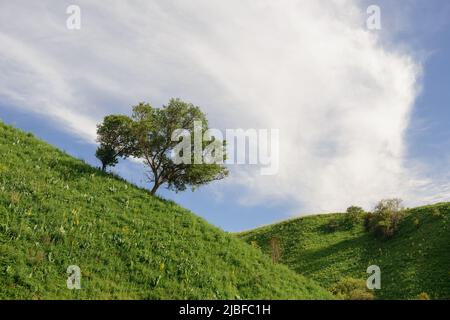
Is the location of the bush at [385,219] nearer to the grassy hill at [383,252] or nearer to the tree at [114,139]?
the grassy hill at [383,252]

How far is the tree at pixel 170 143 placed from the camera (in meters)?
38.6

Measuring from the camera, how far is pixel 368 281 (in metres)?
46.5

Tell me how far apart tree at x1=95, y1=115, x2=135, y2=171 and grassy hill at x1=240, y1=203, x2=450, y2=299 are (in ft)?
89.2

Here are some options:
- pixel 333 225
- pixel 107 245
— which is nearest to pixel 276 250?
pixel 333 225

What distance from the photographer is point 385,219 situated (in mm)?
62688

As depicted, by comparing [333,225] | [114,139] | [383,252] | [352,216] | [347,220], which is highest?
[114,139]

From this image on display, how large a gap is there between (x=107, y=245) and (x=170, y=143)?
17.4 m

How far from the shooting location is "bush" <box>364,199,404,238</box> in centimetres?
6128

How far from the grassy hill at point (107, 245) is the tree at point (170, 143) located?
580cm

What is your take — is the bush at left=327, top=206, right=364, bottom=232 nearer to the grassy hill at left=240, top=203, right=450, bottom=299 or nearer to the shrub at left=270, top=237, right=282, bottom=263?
the grassy hill at left=240, top=203, right=450, bottom=299

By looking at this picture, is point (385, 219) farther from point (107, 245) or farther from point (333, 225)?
point (107, 245)
